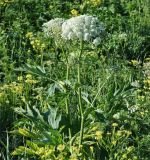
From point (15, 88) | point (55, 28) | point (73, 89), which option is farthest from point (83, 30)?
point (15, 88)

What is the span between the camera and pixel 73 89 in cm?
438

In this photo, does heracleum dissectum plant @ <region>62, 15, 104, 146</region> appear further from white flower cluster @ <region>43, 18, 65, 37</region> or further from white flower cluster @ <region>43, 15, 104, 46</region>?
white flower cluster @ <region>43, 18, 65, 37</region>

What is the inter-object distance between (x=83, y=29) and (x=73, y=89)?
708mm

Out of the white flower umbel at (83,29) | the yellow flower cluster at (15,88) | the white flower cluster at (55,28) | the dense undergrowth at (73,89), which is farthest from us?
the yellow flower cluster at (15,88)

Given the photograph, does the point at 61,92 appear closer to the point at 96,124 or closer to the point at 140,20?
the point at 96,124

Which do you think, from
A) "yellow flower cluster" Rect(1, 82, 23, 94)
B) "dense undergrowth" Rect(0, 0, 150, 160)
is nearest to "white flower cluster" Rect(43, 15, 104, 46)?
"dense undergrowth" Rect(0, 0, 150, 160)

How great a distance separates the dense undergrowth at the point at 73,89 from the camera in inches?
165

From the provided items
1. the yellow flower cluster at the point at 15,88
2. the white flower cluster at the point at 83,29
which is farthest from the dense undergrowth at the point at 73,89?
the white flower cluster at the point at 83,29

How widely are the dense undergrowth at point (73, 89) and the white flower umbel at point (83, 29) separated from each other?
0.14m

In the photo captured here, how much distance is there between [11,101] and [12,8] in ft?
8.39

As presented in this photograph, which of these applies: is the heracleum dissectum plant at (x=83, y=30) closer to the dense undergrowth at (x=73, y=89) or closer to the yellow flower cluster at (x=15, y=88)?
the dense undergrowth at (x=73, y=89)

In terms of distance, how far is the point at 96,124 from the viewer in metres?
4.36

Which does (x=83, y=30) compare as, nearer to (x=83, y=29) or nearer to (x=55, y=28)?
(x=83, y=29)

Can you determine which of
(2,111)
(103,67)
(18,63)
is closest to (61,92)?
(2,111)
